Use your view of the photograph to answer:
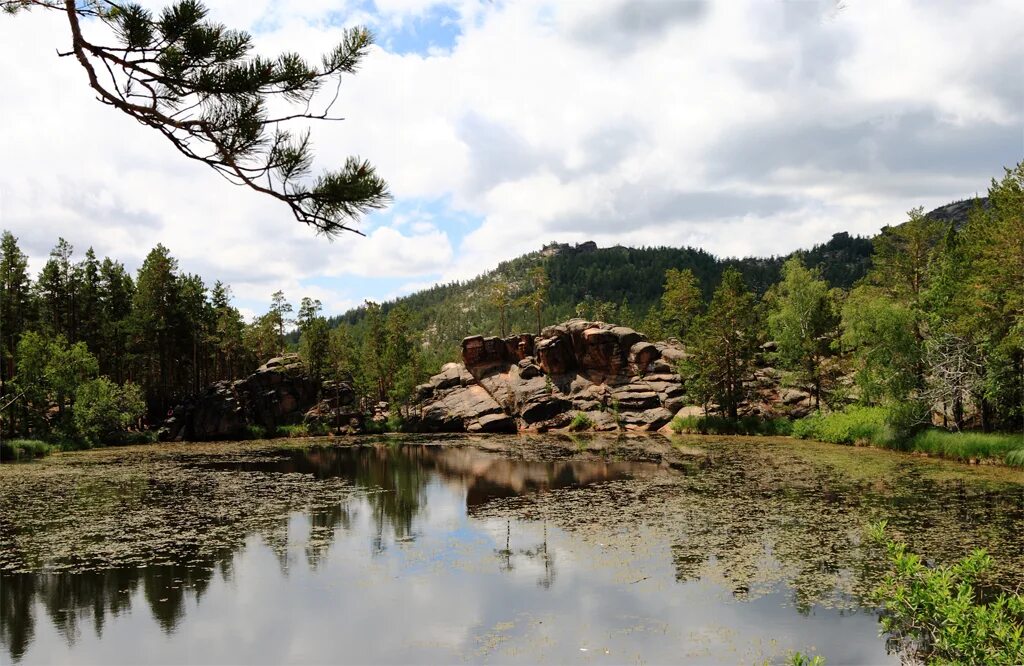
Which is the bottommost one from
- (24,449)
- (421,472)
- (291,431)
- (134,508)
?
(421,472)

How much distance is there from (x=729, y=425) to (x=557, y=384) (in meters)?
18.2

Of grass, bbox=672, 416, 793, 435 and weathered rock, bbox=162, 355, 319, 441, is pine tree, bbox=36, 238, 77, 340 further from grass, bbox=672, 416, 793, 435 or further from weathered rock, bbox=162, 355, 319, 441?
grass, bbox=672, 416, 793, 435

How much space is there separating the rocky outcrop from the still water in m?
24.8

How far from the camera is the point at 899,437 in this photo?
3256 centimetres

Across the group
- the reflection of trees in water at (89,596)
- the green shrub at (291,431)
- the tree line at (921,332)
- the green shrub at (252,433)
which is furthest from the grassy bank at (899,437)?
the green shrub at (252,433)

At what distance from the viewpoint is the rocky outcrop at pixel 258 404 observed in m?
54.2

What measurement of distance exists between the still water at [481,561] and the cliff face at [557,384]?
26.2 m

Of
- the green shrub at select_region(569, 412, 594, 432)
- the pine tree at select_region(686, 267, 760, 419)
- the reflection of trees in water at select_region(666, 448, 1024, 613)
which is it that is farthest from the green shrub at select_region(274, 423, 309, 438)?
the reflection of trees in water at select_region(666, 448, 1024, 613)

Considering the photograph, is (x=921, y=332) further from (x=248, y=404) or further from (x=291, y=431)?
(x=248, y=404)

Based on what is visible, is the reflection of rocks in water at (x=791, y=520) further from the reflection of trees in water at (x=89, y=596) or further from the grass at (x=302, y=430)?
the grass at (x=302, y=430)

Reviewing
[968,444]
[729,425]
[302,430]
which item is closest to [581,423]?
[729,425]

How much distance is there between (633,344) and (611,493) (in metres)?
36.8

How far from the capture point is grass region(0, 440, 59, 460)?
37.8m

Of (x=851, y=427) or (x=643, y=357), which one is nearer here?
(x=851, y=427)
